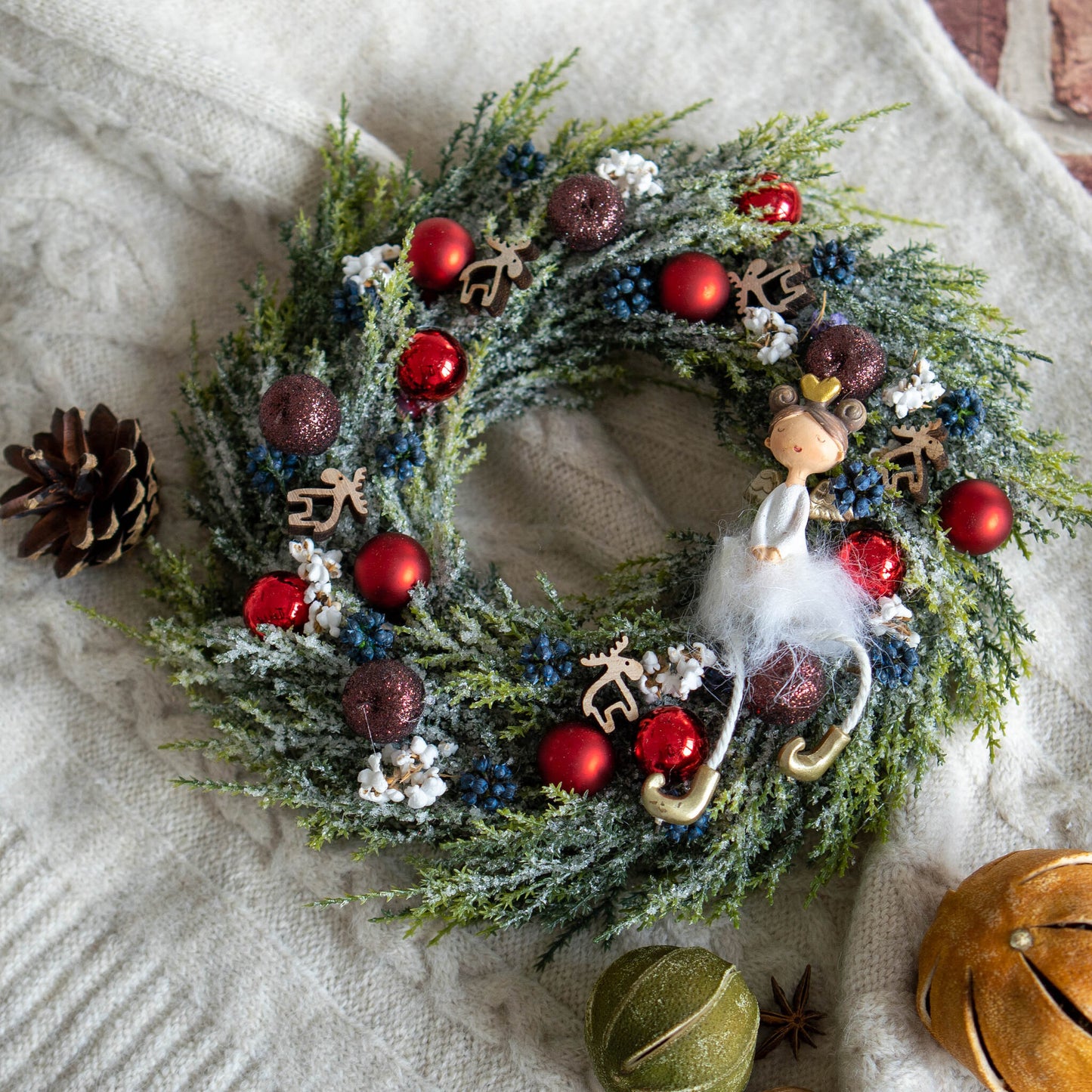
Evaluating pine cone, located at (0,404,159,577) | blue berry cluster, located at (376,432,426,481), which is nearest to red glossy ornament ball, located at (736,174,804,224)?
blue berry cluster, located at (376,432,426,481)

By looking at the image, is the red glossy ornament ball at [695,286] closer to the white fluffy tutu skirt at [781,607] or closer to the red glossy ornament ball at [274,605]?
the white fluffy tutu skirt at [781,607]

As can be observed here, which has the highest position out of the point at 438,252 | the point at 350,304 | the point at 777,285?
the point at 777,285

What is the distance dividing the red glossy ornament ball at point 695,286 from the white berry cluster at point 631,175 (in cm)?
10

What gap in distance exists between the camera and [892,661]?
3.57ft

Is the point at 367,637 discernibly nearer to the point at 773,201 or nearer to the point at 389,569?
the point at 389,569

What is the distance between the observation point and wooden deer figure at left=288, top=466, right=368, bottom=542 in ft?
3.66

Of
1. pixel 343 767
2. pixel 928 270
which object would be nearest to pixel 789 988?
pixel 343 767

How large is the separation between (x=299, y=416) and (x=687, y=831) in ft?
2.15

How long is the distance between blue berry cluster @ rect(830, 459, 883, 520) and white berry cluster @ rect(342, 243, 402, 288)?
0.61 meters

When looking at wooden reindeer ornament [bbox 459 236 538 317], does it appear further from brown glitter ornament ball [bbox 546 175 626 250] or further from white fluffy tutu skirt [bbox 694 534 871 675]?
white fluffy tutu skirt [bbox 694 534 871 675]

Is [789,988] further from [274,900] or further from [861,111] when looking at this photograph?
[861,111]

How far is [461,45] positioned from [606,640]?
3.43ft

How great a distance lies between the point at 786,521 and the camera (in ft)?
3.44

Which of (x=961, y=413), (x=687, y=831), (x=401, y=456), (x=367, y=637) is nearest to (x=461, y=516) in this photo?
(x=401, y=456)
